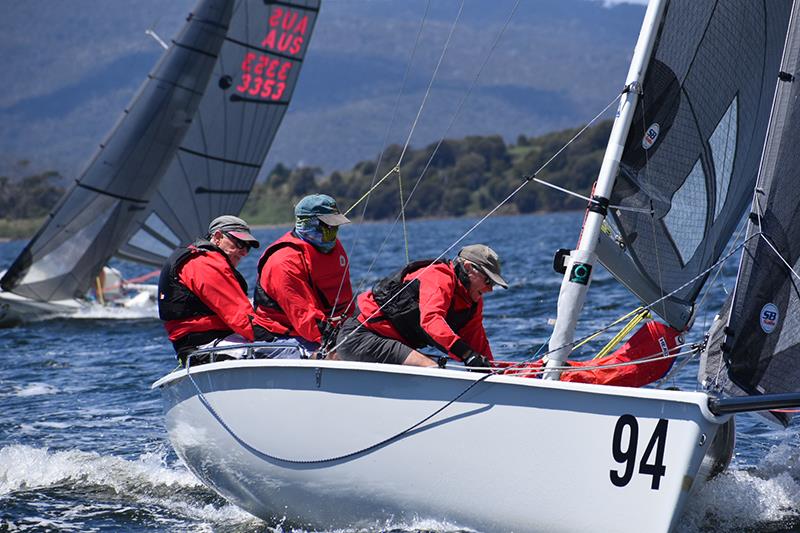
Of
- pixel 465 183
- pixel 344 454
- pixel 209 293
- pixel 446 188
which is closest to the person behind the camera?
pixel 344 454

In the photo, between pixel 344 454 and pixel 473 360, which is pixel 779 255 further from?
pixel 344 454

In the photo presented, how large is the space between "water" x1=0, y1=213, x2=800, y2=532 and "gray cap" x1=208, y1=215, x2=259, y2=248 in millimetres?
550

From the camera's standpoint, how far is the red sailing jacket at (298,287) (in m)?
4.77

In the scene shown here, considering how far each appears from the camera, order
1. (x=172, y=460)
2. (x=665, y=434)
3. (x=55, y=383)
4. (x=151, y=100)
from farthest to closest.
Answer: (x=151, y=100), (x=55, y=383), (x=172, y=460), (x=665, y=434)

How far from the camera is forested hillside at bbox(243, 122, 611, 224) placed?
226ft

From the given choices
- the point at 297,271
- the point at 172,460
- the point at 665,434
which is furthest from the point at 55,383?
the point at 665,434

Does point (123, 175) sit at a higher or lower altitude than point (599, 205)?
lower

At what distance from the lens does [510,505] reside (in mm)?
4016

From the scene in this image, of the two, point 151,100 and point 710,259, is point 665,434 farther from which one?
point 151,100

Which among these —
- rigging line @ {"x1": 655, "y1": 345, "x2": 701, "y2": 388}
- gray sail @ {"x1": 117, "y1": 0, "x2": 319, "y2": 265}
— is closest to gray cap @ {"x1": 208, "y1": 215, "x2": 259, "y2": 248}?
rigging line @ {"x1": 655, "y1": 345, "x2": 701, "y2": 388}

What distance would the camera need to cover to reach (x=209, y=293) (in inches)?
189

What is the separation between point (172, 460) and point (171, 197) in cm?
763

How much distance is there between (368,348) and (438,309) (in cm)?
35

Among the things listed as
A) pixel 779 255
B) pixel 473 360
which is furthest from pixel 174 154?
pixel 779 255
